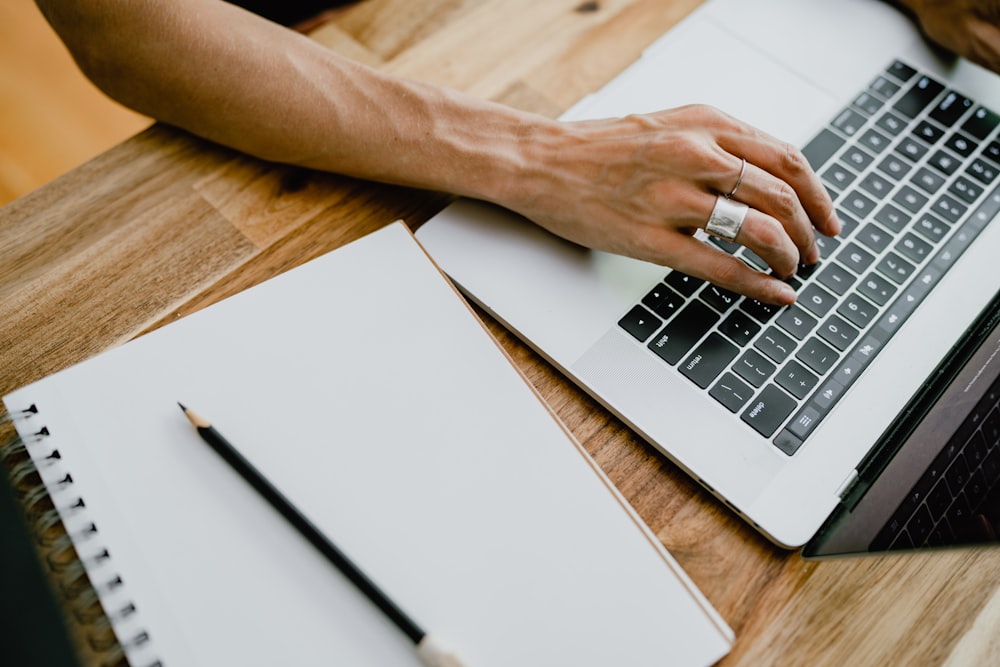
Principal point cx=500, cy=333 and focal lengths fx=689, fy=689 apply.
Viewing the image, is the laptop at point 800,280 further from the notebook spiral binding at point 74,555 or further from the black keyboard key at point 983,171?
the notebook spiral binding at point 74,555

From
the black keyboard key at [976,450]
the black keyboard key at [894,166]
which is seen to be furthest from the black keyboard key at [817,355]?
the black keyboard key at [894,166]

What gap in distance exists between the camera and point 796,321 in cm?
55

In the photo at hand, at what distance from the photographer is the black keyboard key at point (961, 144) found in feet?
2.10

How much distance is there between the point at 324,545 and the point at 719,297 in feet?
1.16

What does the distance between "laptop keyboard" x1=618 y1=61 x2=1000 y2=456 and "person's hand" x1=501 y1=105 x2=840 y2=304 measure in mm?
27

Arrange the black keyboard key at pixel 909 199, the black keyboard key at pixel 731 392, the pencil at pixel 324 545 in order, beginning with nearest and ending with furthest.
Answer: the pencil at pixel 324 545, the black keyboard key at pixel 731 392, the black keyboard key at pixel 909 199

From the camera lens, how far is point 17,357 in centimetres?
53

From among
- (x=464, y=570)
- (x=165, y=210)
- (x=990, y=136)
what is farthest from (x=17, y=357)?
(x=990, y=136)

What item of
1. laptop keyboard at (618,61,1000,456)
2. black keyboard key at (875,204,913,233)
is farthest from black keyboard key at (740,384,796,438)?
black keyboard key at (875,204,913,233)

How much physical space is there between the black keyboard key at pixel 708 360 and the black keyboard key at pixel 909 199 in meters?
0.23

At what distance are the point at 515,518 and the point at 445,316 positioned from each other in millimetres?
164

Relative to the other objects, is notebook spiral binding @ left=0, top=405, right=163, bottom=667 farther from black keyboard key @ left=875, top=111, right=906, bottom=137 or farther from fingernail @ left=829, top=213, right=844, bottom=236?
black keyboard key @ left=875, top=111, right=906, bottom=137

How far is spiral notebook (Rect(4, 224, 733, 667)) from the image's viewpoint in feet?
1.38

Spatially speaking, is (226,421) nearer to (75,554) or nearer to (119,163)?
(75,554)
